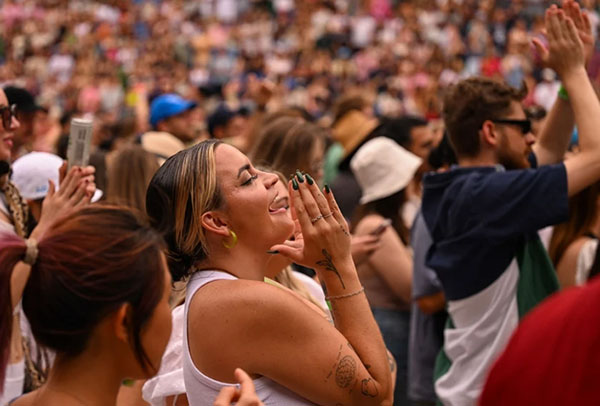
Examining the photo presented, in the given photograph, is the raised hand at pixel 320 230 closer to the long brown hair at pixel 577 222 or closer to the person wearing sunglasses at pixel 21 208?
the person wearing sunglasses at pixel 21 208

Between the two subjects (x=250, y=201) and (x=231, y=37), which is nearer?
(x=250, y=201)

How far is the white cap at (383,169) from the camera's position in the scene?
4.85 m

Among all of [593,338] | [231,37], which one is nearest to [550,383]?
[593,338]

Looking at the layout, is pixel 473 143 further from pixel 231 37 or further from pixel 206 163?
pixel 231 37

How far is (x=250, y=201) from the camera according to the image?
247 centimetres

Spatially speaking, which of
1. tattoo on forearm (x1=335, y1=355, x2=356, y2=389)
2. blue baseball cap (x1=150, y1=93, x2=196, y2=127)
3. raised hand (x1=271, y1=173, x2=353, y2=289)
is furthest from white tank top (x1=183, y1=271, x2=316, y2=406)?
blue baseball cap (x1=150, y1=93, x2=196, y2=127)

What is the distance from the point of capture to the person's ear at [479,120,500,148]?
3611 millimetres

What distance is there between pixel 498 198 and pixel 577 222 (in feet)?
2.44

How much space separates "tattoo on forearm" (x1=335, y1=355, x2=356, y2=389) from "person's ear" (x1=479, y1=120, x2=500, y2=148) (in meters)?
1.63

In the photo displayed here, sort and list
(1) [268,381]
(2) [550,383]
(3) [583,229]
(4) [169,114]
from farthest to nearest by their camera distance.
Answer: (4) [169,114] → (3) [583,229] → (1) [268,381] → (2) [550,383]

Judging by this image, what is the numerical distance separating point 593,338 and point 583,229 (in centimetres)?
279

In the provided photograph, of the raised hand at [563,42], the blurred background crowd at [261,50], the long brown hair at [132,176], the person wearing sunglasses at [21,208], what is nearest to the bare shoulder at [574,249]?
the raised hand at [563,42]

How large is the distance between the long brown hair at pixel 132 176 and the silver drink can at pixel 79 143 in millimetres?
1425

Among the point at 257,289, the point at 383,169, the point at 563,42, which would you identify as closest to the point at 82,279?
the point at 257,289
